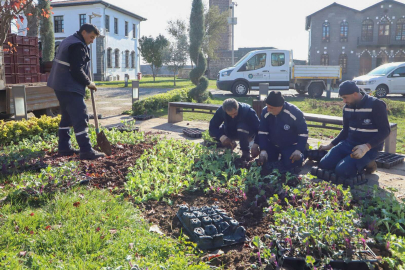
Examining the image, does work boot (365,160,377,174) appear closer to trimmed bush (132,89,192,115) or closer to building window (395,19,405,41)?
trimmed bush (132,89,192,115)

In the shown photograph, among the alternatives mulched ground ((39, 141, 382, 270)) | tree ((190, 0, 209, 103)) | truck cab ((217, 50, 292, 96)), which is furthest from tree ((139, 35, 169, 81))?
mulched ground ((39, 141, 382, 270))

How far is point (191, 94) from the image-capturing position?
1520cm

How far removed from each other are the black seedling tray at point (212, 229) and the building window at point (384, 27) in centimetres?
4424

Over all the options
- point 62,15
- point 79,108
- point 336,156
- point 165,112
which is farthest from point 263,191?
point 62,15

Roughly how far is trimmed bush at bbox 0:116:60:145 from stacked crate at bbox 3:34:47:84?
399 centimetres

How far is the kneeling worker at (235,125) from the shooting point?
5974mm

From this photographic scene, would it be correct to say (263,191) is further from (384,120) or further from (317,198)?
(384,120)

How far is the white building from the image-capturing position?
36531 millimetres

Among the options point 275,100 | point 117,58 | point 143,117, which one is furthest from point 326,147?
point 117,58

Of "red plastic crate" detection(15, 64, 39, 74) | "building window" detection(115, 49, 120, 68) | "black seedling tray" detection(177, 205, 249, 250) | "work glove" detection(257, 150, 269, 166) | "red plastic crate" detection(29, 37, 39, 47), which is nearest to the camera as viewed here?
"black seedling tray" detection(177, 205, 249, 250)

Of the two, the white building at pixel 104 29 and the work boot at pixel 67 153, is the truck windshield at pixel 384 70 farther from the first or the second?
the white building at pixel 104 29

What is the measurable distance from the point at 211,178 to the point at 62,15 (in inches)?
1521

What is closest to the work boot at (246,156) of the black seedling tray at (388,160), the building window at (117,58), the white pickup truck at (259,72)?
the black seedling tray at (388,160)

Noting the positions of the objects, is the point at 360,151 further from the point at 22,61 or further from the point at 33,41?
the point at 33,41
